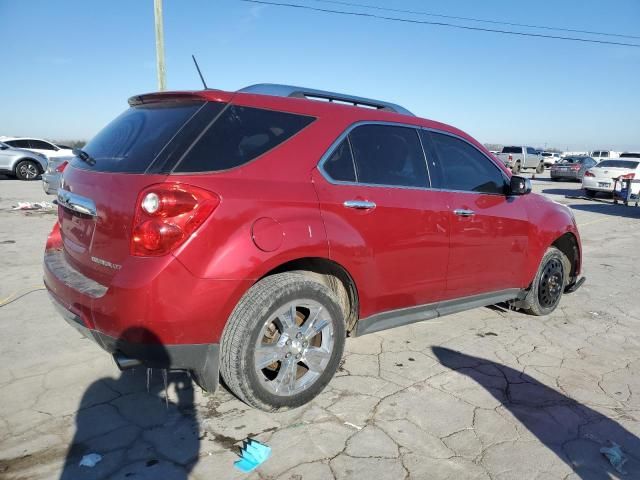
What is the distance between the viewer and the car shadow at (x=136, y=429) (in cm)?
223

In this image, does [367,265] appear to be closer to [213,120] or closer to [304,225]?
[304,225]

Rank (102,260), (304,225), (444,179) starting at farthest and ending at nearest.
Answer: (444,179) → (304,225) → (102,260)

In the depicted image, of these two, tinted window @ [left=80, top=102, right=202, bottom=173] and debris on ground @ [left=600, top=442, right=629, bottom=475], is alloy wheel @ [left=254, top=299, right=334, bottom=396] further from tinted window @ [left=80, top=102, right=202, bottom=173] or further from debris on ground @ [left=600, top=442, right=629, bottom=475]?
debris on ground @ [left=600, top=442, right=629, bottom=475]

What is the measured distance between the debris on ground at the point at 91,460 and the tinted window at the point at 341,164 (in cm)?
194

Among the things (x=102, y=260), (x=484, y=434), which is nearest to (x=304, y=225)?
(x=102, y=260)

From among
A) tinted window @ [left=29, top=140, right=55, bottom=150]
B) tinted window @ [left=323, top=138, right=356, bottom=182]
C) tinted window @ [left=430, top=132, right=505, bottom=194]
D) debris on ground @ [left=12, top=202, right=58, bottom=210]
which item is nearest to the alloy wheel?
tinted window @ [left=323, top=138, right=356, bottom=182]

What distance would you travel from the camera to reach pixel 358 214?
2.94m

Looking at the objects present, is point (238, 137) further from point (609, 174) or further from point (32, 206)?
point (609, 174)

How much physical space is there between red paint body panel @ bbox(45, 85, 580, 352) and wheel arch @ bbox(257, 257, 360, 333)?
54 mm

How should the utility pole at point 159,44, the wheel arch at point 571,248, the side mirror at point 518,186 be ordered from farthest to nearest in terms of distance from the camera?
1. the utility pole at point 159,44
2. the wheel arch at point 571,248
3. the side mirror at point 518,186

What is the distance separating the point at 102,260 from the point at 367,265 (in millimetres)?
1542

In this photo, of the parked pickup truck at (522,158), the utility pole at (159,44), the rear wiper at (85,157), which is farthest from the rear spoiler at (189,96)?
the parked pickup truck at (522,158)

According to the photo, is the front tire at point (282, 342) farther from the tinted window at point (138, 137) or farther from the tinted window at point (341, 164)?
the tinted window at point (138, 137)

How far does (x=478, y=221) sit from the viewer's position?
147 inches
